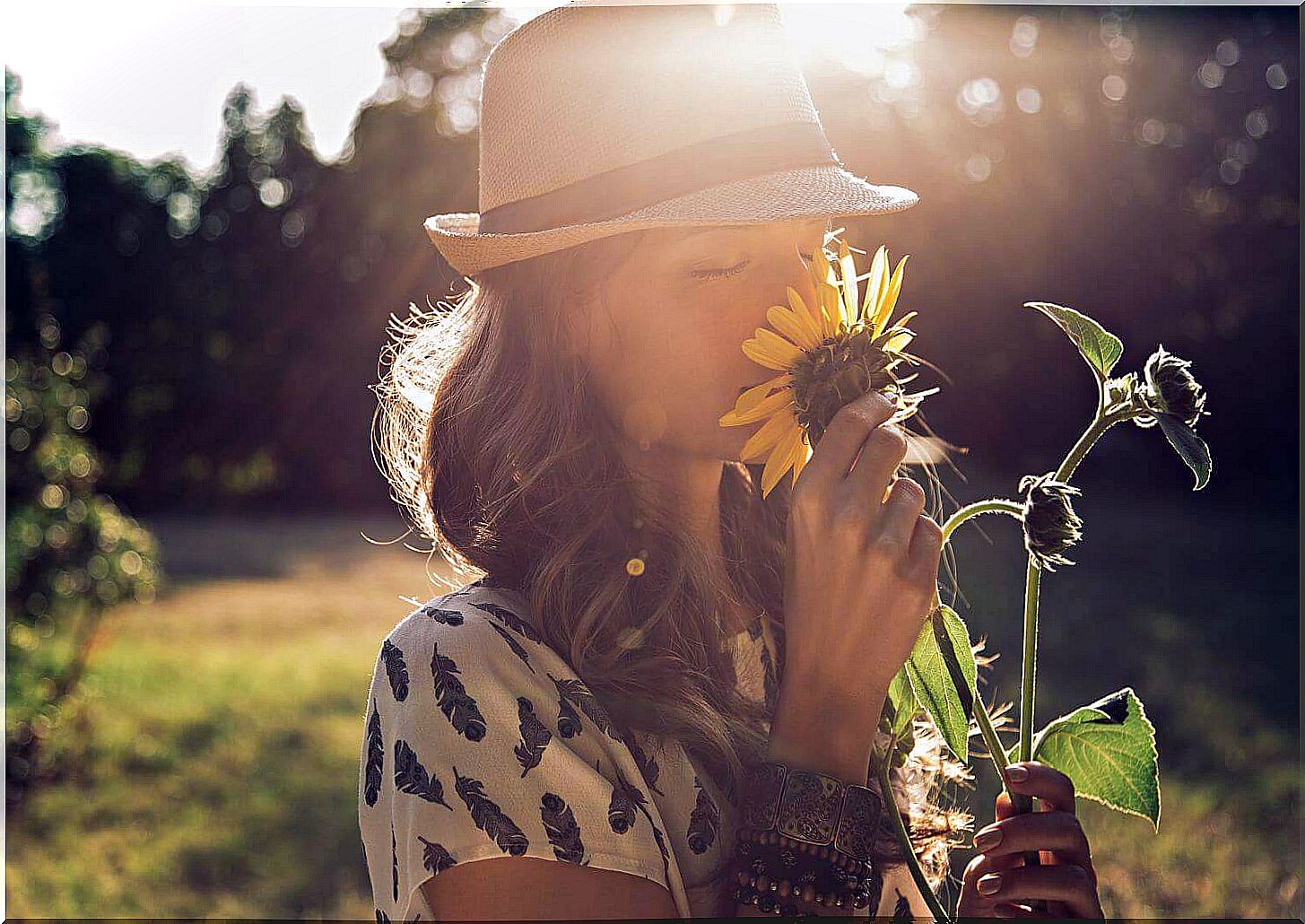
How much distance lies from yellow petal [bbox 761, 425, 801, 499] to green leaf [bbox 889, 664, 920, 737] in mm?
224

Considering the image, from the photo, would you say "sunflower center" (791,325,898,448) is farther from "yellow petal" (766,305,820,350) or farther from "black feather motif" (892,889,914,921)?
"black feather motif" (892,889,914,921)

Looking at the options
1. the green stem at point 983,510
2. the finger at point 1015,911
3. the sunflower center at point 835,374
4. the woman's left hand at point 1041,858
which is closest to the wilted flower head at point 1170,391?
the green stem at point 983,510

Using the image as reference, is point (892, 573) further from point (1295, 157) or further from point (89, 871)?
point (1295, 157)

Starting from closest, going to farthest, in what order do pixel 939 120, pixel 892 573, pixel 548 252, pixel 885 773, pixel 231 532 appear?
1. pixel 892 573
2. pixel 885 773
3. pixel 548 252
4. pixel 939 120
5. pixel 231 532

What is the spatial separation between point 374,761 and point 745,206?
0.63 meters

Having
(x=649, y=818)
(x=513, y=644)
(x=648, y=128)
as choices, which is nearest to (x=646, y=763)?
(x=649, y=818)

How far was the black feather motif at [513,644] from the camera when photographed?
3.52ft

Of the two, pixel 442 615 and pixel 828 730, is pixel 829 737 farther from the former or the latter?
pixel 442 615

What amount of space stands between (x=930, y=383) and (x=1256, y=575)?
2.72 meters

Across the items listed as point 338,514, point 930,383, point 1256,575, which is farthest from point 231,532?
point 1256,575

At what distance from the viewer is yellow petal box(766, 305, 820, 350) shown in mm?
1060

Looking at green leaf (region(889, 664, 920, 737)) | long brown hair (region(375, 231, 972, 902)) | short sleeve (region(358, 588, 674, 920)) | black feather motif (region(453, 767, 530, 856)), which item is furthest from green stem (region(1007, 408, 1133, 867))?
black feather motif (region(453, 767, 530, 856))

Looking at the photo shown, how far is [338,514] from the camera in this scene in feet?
44.4

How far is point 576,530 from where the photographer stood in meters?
1.24
